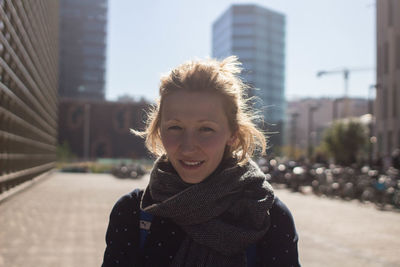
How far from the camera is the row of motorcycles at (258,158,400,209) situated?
48.5 feet

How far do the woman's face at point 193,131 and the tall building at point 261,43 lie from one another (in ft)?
358

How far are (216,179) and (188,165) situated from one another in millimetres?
123

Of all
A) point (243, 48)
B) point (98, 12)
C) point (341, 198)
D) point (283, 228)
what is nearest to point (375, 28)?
point (341, 198)

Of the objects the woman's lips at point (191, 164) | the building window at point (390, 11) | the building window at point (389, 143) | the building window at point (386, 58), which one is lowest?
the woman's lips at point (191, 164)

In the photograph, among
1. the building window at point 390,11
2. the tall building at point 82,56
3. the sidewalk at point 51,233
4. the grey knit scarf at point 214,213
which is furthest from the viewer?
the tall building at point 82,56

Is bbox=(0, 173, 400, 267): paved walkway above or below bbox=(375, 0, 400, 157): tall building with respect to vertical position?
below

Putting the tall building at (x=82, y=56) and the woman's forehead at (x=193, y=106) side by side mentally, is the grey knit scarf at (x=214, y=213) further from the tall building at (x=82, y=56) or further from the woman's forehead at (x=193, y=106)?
the tall building at (x=82, y=56)

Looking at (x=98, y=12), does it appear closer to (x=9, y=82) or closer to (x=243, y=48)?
(x=243, y=48)

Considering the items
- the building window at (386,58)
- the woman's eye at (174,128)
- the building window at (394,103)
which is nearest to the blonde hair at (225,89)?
the woman's eye at (174,128)

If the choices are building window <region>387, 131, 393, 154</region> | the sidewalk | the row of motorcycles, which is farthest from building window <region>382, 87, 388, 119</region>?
the sidewalk

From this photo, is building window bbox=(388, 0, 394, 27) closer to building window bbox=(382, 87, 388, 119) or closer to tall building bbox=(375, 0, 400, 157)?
tall building bbox=(375, 0, 400, 157)

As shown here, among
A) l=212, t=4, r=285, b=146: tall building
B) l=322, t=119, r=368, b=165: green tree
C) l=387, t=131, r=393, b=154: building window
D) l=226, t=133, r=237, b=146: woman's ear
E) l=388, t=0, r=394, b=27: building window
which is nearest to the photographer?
l=226, t=133, r=237, b=146: woman's ear

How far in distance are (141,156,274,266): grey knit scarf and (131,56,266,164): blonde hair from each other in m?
0.20

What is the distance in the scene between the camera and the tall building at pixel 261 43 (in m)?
115
